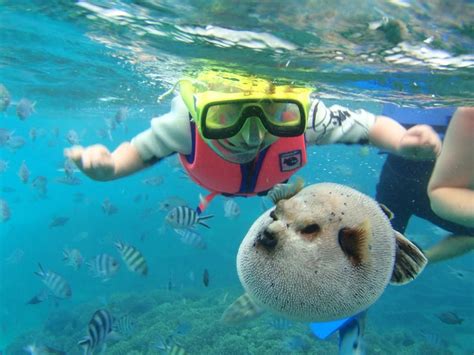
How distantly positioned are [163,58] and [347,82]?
4.90 metres

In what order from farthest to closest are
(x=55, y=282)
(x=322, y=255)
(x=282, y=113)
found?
1. (x=55, y=282)
2. (x=282, y=113)
3. (x=322, y=255)

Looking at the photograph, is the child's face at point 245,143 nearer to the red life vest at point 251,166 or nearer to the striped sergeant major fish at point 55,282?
the red life vest at point 251,166

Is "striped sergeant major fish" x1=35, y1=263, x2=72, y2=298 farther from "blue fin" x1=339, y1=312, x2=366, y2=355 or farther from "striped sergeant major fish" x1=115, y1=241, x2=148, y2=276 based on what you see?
"blue fin" x1=339, y1=312, x2=366, y2=355

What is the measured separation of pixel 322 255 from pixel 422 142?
273 cm

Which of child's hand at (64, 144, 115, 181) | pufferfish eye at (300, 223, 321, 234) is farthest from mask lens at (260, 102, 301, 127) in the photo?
child's hand at (64, 144, 115, 181)

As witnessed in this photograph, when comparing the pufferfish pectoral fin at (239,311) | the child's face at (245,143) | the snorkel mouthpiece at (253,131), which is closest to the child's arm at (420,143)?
the child's face at (245,143)

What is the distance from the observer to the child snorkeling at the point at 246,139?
142 inches

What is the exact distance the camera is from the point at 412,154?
4246mm

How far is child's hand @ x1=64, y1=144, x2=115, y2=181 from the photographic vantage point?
4.36m

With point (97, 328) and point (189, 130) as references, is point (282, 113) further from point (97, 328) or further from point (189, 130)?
point (97, 328)

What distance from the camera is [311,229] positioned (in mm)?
1878

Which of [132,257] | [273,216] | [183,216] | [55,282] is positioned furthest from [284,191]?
[55,282]

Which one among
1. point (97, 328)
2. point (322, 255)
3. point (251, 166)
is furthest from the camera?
point (97, 328)

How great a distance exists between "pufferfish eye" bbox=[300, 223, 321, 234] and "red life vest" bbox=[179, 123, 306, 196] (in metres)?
2.90
